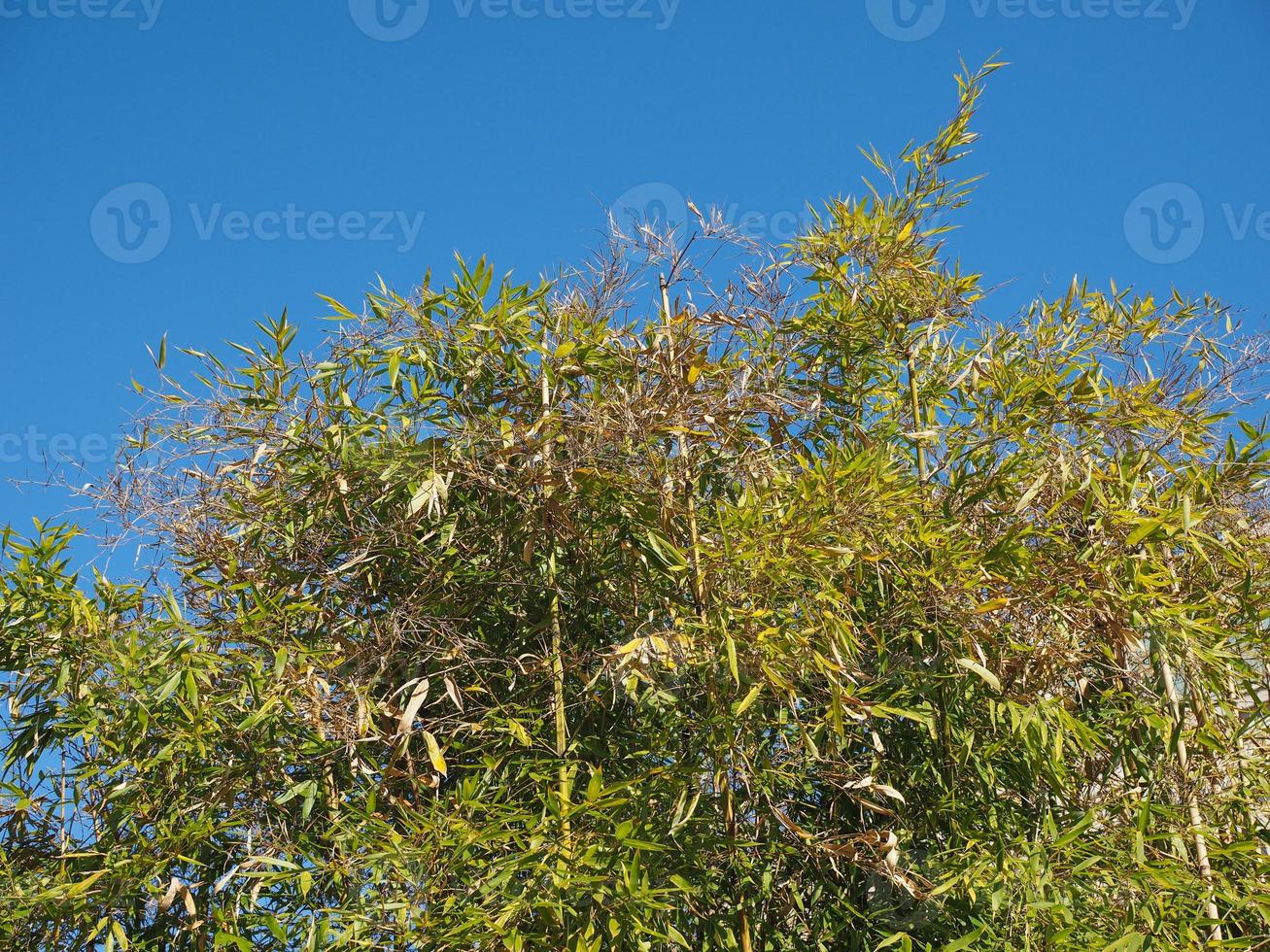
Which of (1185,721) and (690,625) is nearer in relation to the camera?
(690,625)

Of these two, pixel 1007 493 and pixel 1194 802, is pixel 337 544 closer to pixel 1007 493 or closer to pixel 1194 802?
pixel 1007 493

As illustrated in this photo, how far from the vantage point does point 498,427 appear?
3539 millimetres

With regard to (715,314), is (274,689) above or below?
below

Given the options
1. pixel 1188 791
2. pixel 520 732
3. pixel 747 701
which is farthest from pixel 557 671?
pixel 1188 791

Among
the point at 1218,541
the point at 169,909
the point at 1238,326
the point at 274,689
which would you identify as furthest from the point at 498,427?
the point at 1238,326

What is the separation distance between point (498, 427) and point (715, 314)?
76 centimetres

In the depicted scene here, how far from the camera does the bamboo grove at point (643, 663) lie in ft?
10.3

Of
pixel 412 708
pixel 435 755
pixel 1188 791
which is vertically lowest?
pixel 1188 791

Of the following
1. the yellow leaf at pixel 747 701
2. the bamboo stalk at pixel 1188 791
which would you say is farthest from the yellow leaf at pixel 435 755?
the bamboo stalk at pixel 1188 791

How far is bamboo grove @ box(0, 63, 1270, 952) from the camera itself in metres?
3.14

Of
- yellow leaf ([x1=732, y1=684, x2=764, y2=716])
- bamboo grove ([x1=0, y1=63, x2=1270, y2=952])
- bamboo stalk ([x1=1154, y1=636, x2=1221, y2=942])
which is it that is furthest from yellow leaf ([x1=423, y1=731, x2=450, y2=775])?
bamboo stalk ([x1=1154, y1=636, x2=1221, y2=942])

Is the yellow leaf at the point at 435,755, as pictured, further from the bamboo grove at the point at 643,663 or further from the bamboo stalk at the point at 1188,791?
the bamboo stalk at the point at 1188,791

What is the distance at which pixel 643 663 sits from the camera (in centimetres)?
311

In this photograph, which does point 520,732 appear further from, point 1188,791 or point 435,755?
point 1188,791
